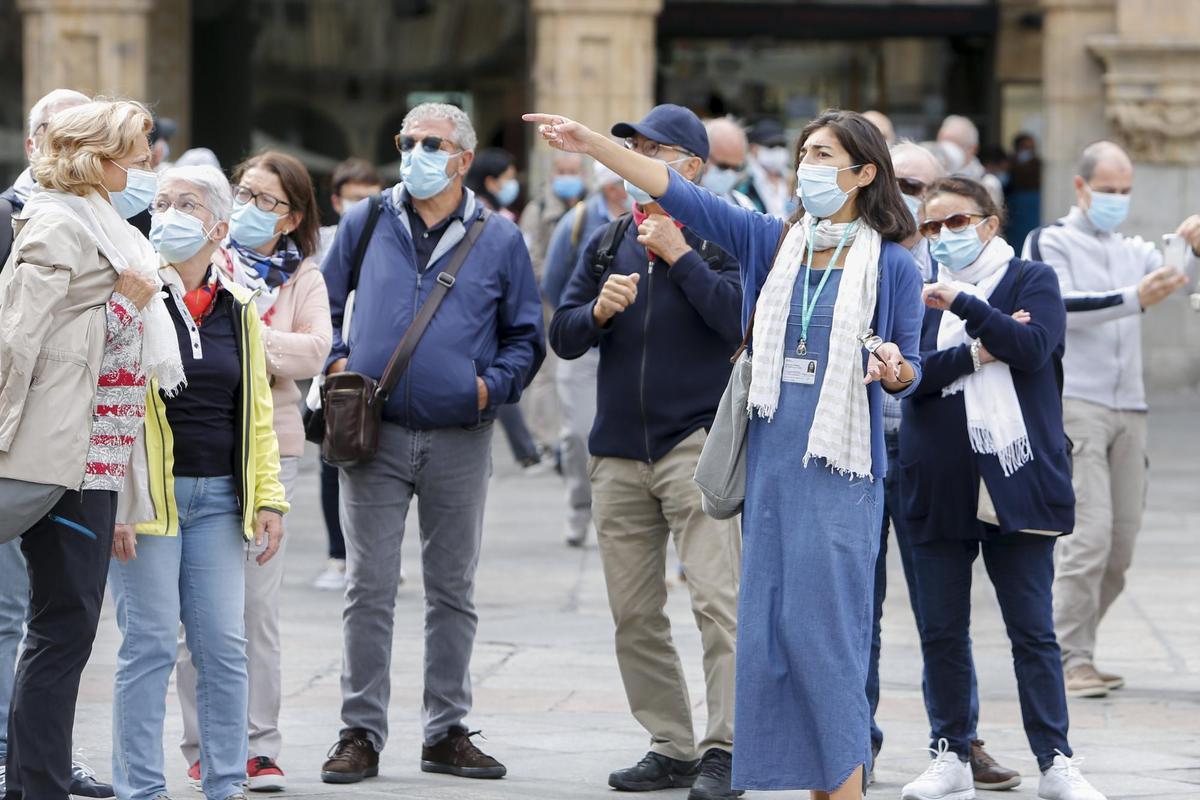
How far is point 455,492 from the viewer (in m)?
6.74

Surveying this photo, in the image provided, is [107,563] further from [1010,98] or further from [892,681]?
[1010,98]

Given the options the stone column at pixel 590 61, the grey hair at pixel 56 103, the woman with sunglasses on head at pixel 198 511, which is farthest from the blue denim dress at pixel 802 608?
the stone column at pixel 590 61

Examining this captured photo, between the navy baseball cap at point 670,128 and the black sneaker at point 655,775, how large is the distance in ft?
6.16

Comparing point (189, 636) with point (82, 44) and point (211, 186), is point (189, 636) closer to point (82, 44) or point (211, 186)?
point (211, 186)

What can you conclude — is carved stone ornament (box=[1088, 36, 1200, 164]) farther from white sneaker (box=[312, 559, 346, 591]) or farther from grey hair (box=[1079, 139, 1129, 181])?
white sneaker (box=[312, 559, 346, 591])

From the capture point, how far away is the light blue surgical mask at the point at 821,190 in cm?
551

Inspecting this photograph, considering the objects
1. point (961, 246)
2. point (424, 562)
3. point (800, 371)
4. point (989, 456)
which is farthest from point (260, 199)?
point (989, 456)

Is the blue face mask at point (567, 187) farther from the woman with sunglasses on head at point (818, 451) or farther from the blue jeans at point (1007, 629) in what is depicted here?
the woman with sunglasses on head at point (818, 451)

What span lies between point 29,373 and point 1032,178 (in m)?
15.1

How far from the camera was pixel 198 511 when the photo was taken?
580 centimetres

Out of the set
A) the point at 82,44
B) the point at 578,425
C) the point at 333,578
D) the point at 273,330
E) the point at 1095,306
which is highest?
the point at 82,44

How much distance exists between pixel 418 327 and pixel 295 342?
15.4 inches

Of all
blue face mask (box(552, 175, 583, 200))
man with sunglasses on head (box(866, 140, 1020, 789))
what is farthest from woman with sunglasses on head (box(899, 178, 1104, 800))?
blue face mask (box(552, 175, 583, 200))

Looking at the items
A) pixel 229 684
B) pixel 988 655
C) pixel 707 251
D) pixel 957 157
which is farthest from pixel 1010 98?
pixel 229 684
